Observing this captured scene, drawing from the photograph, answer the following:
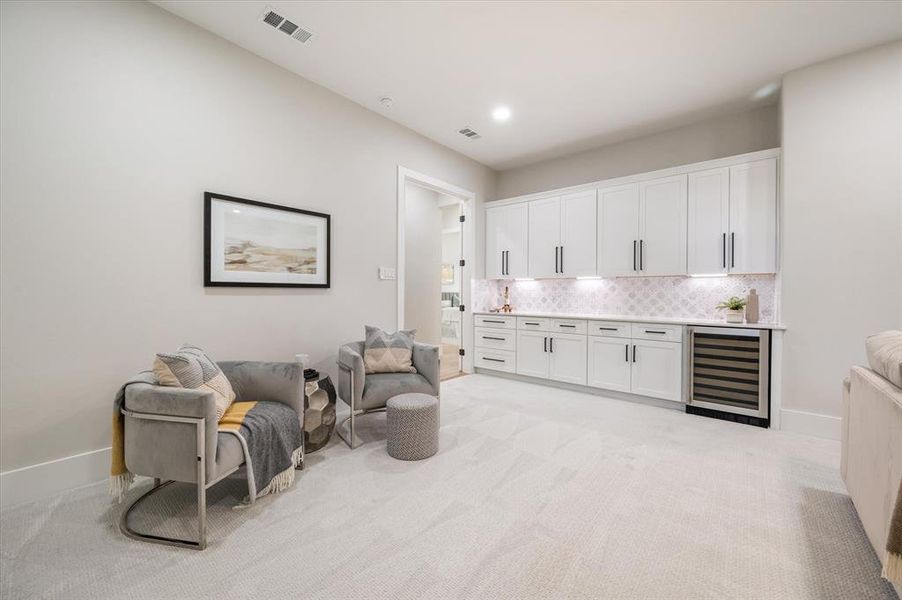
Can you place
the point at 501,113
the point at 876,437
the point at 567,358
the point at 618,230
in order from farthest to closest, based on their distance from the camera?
the point at 567,358, the point at 618,230, the point at 501,113, the point at 876,437

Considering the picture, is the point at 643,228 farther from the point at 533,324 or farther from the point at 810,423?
the point at 810,423

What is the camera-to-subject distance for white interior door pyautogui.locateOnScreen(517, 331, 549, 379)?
15.4 feet

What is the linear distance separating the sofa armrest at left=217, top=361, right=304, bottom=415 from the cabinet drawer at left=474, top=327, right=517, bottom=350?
3144mm

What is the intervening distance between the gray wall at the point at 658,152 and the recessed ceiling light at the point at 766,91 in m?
0.24

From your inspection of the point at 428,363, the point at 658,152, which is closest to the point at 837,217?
the point at 658,152

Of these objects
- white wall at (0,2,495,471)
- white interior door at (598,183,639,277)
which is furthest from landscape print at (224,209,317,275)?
white interior door at (598,183,639,277)

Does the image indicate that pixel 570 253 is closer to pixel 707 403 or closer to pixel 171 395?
pixel 707 403

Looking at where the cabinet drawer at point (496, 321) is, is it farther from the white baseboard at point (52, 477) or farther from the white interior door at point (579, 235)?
the white baseboard at point (52, 477)

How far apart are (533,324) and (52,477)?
4.34m

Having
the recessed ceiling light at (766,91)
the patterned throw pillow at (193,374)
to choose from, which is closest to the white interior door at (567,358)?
the recessed ceiling light at (766,91)

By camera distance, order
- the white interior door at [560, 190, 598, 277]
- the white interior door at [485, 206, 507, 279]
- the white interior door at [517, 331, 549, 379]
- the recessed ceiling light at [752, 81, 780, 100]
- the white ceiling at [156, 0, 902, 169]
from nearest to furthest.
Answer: the white ceiling at [156, 0, 902, 169] < the recessed ceiling light at [752, 81, 780, 100] < the white interior door at [560, 190, 598, 277] < the white interior door at [517, 331, 549, 379] < the white interior door at [485, 206, 507, 279]

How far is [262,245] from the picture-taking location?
307cm

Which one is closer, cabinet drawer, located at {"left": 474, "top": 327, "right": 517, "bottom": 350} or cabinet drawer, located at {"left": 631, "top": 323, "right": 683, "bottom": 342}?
cabinet drawer, located at {"left": 631, "top": 323, "right": 683, "bottom": 342}

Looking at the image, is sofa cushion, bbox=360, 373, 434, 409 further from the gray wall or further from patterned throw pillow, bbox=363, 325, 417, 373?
the gray wall
